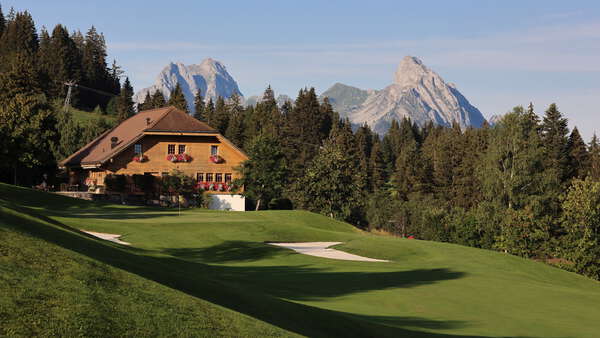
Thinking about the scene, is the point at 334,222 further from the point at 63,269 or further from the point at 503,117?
the point at 63,269

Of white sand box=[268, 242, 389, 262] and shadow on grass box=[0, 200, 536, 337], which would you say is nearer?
shadow on grass box=[0, 200, 536, 337]

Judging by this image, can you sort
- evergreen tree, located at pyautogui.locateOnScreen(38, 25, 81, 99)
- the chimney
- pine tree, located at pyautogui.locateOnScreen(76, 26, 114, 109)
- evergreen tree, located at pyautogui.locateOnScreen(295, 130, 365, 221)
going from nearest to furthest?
1. the chimney
2. evergreen tree, located at pyautogui.locateOnScreen(295, 130, 365, 221)
3. evergreen tree, located at pyautogui.locateOnScreen(38, 25, 81, 99)
4. pine tree, located at pyautogui.locateOnScreen(76, 26, 114, 109)

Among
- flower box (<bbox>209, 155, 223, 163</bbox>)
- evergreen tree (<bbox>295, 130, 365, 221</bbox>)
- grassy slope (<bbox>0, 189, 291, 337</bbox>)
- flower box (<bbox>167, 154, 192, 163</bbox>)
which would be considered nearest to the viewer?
grassy slope (<bbox>0, 189, 291, 337</bbox>)

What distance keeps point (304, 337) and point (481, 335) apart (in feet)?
19.4

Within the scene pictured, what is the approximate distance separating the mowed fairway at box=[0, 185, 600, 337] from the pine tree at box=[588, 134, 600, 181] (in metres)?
55.6

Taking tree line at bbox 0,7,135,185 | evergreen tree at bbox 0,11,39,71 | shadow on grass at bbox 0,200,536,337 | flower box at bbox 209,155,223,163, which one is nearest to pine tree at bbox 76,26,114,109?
tree line at bbox 0,7,135,185

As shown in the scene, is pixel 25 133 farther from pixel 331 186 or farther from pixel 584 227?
pixel 584 227

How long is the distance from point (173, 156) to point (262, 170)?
949cm

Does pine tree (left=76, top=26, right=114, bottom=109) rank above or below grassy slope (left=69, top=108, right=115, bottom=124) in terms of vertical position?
above

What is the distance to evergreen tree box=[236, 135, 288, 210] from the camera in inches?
2638

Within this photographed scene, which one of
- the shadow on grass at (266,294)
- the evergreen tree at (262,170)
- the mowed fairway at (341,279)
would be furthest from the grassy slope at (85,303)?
the evergreen tree at (262,170)

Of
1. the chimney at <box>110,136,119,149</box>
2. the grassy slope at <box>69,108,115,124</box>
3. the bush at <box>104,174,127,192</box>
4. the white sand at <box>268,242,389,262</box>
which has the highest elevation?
the grassy slope at <box>69,108,115,124</box>

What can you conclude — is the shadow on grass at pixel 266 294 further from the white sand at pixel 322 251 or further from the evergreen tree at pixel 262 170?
the evergreen tree at pixel 262 170

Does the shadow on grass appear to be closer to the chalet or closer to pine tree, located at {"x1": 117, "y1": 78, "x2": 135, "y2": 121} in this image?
the chalet
